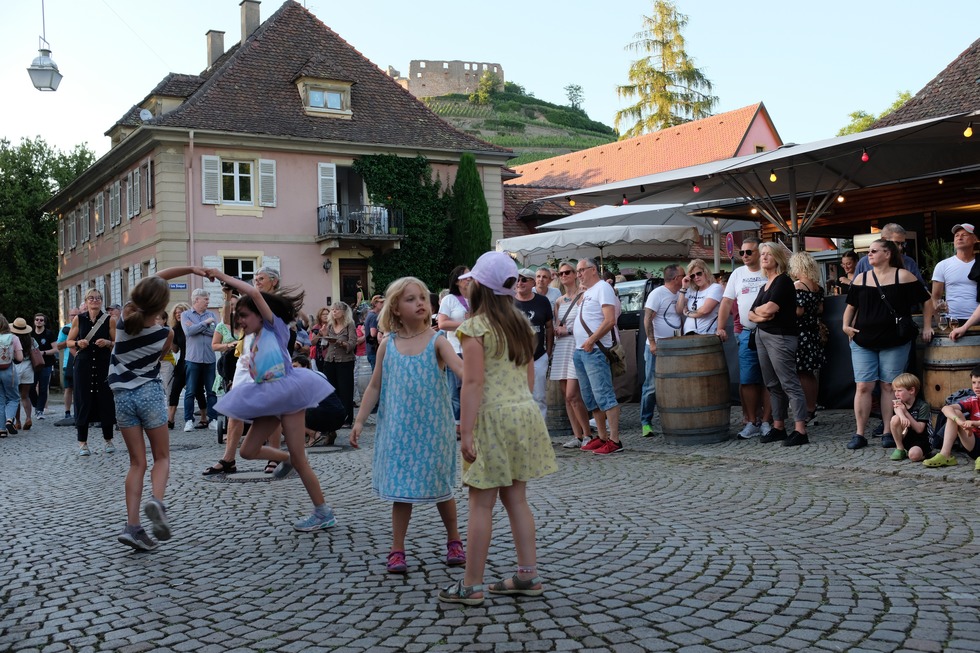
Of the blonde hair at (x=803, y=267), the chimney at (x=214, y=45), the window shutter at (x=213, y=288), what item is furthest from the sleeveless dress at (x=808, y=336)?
the chimney at (x=214, y=45)

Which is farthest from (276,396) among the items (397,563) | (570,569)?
(570,569)

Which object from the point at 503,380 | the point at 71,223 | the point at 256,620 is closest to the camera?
the point at 256,620

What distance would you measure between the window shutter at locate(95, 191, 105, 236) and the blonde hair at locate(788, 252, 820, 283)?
33543mm

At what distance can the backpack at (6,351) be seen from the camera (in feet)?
49.1

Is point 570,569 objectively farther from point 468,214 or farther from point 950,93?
point 468,214

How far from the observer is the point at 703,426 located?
9.92 meters

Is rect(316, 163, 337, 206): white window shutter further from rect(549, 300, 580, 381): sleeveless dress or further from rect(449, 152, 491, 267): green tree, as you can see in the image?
rect(549, 300, 580, 381): sleeveless dress

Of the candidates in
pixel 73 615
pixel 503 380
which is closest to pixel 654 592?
pixel 503 380

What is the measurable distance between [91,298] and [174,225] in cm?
1943

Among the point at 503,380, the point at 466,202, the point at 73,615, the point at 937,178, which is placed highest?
the point at 466,202

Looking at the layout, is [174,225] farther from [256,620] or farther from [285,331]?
[256,620]

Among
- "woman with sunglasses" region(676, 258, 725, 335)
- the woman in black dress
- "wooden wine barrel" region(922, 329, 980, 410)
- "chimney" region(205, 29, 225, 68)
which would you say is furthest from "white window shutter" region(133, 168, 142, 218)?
"wooden wine barrel" region(922, 329, 980, 410)

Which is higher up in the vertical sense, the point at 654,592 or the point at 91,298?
the point at 91,298

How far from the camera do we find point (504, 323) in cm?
476
